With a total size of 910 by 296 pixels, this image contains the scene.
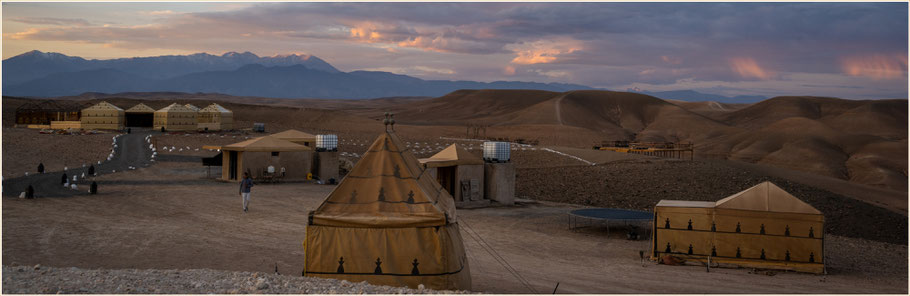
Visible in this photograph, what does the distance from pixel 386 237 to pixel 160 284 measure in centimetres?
→ 284

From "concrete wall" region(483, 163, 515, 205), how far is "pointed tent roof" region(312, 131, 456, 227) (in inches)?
498

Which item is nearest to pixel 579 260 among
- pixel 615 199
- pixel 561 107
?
pixel 615 199

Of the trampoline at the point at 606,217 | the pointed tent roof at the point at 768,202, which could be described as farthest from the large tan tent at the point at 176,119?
the pointed tent roof at the point at 768,202

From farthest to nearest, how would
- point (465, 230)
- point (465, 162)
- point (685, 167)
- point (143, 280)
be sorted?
point (685, 167), point (465, 162), point (465, 230), point (143, 280)

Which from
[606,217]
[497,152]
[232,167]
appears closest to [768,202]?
[606,217]

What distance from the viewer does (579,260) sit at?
46.4ft

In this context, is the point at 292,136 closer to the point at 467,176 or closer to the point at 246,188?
the point at 467,176

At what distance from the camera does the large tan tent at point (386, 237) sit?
954 centimetres

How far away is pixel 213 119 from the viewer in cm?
5578

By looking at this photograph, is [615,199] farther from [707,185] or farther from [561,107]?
[561,107]

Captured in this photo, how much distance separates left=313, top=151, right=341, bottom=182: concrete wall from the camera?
89.4 feet

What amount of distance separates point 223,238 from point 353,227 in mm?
5678

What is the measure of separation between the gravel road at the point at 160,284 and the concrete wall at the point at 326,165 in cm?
1849

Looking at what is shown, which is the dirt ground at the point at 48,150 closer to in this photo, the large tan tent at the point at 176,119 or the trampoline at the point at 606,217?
the large tan tent at the point at 176,119
